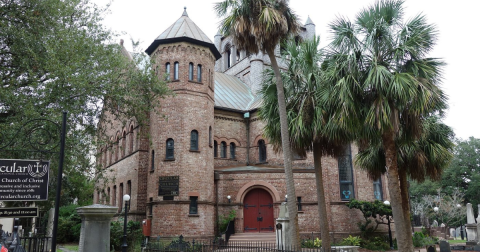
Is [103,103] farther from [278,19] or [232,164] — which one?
[232,164]

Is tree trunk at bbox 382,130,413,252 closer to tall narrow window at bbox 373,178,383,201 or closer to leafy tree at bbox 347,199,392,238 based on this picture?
leafy tree at bbox 347,199,392,238

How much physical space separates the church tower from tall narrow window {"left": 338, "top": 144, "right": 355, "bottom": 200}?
8958 mm

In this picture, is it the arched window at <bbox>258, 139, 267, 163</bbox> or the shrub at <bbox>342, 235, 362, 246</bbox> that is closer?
the shrub at <bbox>342, 235, 362, 246</bbox>

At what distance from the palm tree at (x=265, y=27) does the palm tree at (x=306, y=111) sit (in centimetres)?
113

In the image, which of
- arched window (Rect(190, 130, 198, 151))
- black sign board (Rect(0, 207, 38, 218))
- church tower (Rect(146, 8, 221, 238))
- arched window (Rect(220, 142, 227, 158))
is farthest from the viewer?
arched window (Rect(220, 142, 227, 158))

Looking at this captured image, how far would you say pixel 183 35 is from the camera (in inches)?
936

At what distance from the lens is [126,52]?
104 ft

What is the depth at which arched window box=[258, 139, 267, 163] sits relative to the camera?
91.1ft

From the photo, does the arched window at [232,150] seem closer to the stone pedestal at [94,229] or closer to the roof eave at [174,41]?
the roof eave at [174,41]

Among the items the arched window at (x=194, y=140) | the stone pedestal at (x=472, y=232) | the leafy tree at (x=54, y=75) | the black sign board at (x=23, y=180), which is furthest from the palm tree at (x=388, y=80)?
the stone pedestal at (x=472, y=232)

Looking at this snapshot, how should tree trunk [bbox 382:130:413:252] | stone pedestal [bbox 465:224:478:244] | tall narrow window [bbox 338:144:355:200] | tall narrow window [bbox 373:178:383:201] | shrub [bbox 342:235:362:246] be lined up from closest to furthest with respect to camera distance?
tree trunk [bbox 382:130:413:252] → shrub [bbox 342:235:362:246] → stone pedestal [bbox 465:224:478:244] → tall narrow window [bbox 338:144:355:200] → tall narrow window [bbox 373:178:383:201]

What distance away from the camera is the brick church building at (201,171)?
21844 mm

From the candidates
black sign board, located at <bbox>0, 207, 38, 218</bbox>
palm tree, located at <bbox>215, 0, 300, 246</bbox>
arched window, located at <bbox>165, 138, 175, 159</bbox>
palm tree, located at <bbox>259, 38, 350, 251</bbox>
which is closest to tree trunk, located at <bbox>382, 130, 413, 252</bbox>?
palm tree, located at <bbox>259, 38, 350, 251</bbox>

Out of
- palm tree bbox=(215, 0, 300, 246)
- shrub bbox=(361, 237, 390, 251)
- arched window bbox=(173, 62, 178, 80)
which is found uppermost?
arched window bbox=(173, 62, 178, 80)
